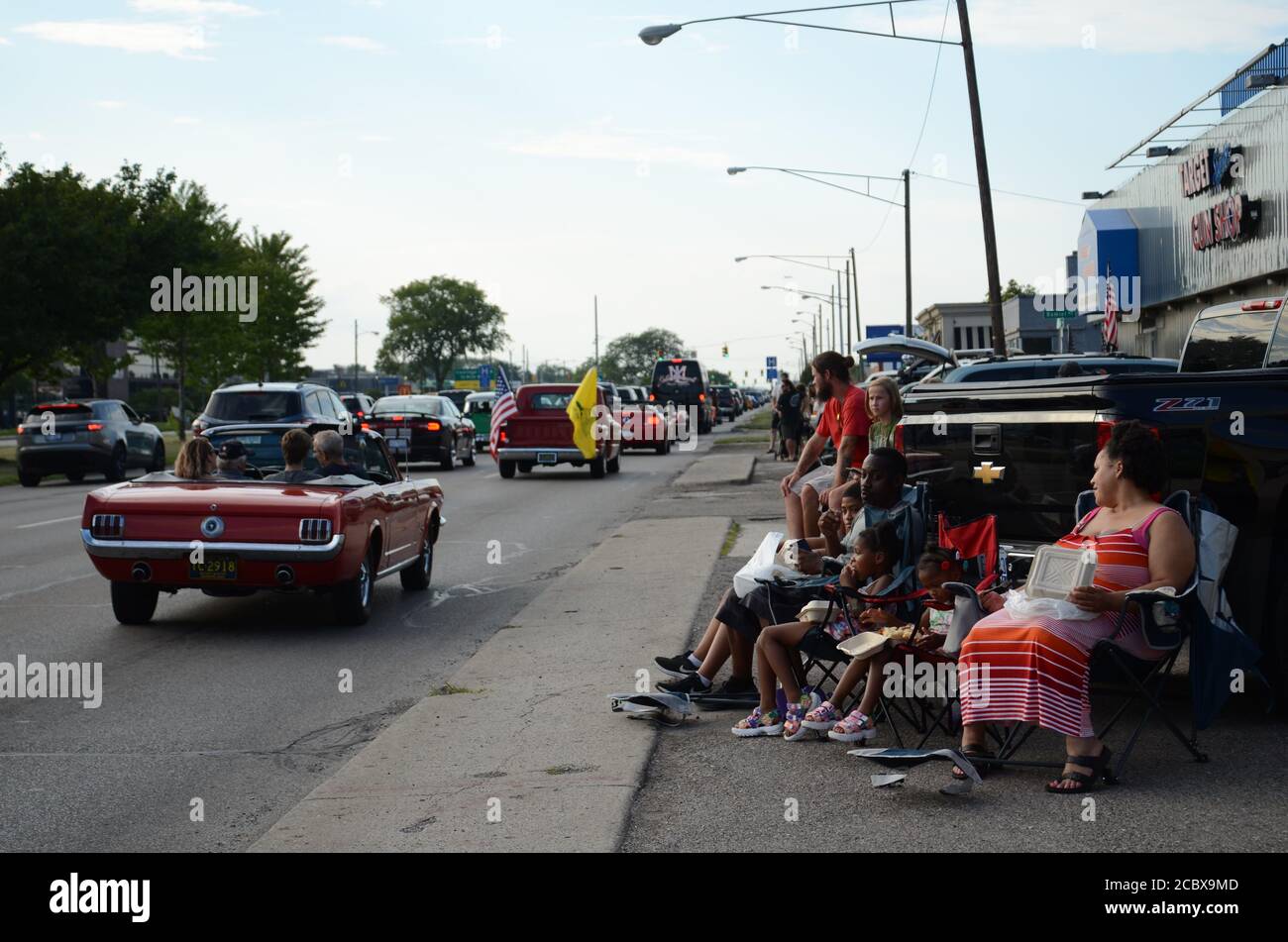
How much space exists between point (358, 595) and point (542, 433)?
19389 millimetres

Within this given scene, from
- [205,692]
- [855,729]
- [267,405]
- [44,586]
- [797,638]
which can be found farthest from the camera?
[267,405]

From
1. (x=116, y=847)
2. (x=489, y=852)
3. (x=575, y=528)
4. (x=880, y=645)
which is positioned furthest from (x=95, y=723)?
(x=575, y=528)

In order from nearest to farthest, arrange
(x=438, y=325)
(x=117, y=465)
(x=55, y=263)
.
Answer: (x=117, y=465) → (x=55, y=263) → (x=438, y=325)

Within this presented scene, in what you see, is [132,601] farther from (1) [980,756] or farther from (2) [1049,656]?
(2) [1049,656]

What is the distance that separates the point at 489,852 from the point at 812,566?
2830 millimetres

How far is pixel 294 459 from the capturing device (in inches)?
427

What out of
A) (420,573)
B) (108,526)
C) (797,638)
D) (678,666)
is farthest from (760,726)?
(420,573)

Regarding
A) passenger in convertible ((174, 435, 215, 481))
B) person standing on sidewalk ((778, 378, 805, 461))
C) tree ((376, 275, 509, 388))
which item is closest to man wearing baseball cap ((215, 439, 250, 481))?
passenger in convertible ((174, 435, 215, 481))

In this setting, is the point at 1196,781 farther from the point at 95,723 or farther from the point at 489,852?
the point at 95,723

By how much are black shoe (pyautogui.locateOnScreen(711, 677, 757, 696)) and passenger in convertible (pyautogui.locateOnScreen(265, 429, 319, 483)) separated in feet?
14.0

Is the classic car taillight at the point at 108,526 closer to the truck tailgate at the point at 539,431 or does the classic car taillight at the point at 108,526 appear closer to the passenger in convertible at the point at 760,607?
the passenger in convertible at the point at 760,607

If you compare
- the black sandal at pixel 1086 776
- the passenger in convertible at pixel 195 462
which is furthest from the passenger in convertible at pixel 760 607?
the passenger in convertible at pixel 195 462

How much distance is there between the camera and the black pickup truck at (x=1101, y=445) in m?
6.75

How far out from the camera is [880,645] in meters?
6.36
